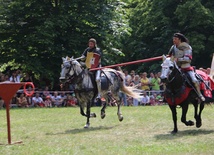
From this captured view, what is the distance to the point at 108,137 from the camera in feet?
40.7

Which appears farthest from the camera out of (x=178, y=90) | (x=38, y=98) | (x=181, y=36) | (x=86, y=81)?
(x=38, y=98)

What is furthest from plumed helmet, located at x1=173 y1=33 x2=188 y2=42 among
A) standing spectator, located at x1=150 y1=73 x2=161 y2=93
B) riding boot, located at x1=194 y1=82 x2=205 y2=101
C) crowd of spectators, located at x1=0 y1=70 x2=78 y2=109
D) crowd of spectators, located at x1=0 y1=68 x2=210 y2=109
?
standing spectator, located at x1=150 y1=73 x2=161 y2=93

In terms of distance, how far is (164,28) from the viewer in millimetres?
39688

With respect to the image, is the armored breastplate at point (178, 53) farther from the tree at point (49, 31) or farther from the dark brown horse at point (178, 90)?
the tree at point (49, 31)

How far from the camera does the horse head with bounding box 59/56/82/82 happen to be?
15.2 metres

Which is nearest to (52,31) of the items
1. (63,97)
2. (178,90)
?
(63,97)

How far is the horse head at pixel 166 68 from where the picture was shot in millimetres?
12531

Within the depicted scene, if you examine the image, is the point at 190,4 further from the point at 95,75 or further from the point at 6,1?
the point at 95,75

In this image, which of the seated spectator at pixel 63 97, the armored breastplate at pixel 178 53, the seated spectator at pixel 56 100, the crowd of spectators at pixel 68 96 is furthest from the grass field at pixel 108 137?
the seated spectator at pixel 63 97

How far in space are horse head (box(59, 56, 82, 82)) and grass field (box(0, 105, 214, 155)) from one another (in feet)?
4.77

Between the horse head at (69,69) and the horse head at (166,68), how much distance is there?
11.6ft

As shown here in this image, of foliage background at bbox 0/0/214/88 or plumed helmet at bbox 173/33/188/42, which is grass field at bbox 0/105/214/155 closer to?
plumed helmet at bbox 173/33/188/42

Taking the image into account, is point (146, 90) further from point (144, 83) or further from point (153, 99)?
point (153, 99)

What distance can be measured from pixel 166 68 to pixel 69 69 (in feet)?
12.2
